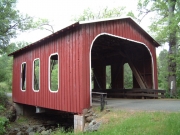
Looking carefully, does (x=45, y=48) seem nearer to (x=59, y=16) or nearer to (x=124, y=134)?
(x=124, y=134)

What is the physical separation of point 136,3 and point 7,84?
20085 millimetres

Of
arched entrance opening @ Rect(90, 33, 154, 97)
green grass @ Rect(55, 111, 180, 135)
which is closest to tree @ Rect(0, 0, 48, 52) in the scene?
arched entrance opening @ Rect(90, 33, 154, 97)

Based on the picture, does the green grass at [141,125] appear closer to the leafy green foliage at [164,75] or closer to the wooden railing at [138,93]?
the wooden railing at [138,93]

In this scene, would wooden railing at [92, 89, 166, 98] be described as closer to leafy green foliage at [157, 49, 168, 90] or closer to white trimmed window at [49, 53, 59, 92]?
leafy green foliage at [157, 49, 168, 90]

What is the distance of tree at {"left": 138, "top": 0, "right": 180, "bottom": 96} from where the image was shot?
39.4 feet

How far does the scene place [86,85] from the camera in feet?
25.5

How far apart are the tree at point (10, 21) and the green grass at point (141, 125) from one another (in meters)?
12.6

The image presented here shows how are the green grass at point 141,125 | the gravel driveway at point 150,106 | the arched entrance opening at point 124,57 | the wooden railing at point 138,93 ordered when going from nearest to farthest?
the green grass at point 141,125
the gravel driveway at point 150,106
the wooden railing at point 138,93
the arched entrance opening at point 124,57

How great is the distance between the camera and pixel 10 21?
17.0 meters

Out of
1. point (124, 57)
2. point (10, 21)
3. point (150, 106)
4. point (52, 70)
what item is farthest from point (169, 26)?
point (10, 21)

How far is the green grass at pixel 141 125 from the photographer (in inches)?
176

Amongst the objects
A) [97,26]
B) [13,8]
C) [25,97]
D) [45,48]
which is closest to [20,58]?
[25,97]

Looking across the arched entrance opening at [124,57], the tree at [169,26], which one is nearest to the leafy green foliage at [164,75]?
the tree at [169,26]

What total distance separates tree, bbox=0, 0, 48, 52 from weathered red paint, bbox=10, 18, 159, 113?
5442 millimetres
